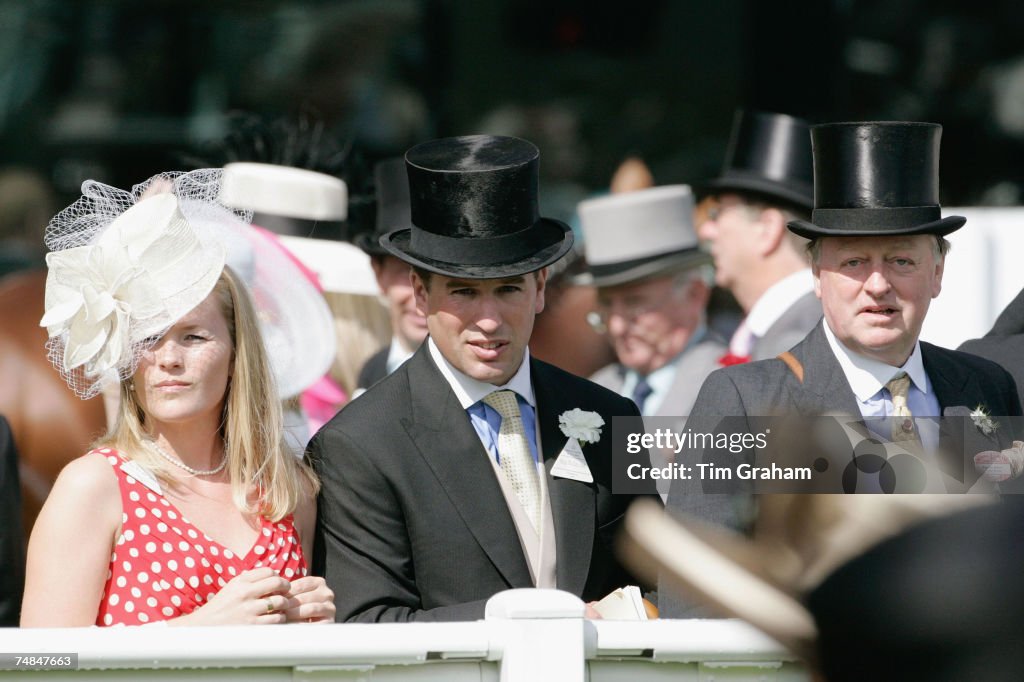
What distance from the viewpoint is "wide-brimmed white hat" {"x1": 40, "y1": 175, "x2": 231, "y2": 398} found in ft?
9.41

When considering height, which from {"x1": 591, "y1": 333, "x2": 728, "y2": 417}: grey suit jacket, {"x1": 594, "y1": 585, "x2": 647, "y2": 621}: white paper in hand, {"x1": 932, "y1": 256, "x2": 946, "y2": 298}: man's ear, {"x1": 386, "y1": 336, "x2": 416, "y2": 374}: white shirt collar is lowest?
{"x1": 591, "y1": 333, "x2": 728, "y2": 417}: grey suit jacket

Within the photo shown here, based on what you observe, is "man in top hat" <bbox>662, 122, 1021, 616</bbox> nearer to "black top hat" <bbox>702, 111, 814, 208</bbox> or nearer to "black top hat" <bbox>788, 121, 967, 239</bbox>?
"black top hat" <bbox>788, 121, 967, 239</bbox>

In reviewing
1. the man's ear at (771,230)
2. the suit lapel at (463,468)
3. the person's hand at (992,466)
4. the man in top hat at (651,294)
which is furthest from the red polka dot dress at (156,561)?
the man's ear at (771,230)

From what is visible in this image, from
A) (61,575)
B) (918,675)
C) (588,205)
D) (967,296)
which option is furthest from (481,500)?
(588,205)

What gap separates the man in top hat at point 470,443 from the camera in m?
2.93

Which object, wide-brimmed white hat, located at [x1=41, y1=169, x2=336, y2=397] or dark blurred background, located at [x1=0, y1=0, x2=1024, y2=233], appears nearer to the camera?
wide-brimmed white hat, located at [x1=41, y1=169, x2=336, y2=397]

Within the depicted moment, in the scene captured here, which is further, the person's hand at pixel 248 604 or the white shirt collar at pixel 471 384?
the white shirt collar at pixel 471 384

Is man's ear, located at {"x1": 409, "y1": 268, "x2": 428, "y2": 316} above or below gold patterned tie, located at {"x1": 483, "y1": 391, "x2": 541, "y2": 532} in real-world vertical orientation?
above

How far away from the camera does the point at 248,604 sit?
2639mm

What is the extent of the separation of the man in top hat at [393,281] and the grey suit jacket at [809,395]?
5.41 ft

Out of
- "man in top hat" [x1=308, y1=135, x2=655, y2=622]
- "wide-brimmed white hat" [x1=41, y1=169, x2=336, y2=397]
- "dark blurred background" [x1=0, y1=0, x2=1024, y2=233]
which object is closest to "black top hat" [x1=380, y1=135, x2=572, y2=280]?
"man in top hat" [x1=308, y1=135, x2=655, y2=622]

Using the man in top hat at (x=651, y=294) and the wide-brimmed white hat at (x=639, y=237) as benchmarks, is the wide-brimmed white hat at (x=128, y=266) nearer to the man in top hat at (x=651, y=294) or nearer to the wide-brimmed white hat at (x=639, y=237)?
the man in top hat at (x=651, y=294)

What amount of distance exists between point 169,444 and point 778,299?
2.19 m

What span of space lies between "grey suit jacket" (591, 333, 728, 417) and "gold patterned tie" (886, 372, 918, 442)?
145 cm
